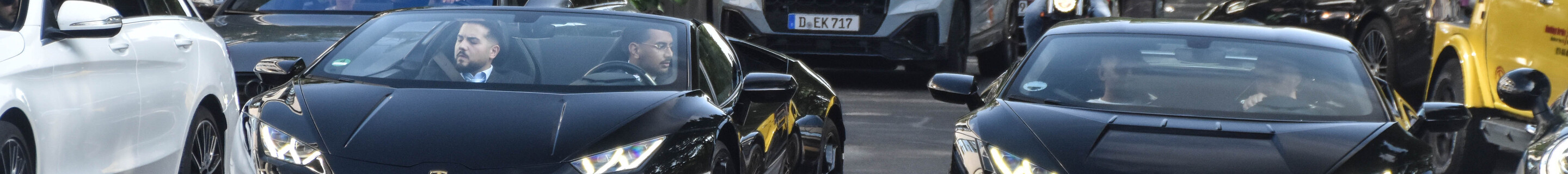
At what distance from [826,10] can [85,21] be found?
7412 mm

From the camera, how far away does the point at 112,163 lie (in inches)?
199

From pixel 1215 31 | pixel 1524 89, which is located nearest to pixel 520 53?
pixel 1215 31

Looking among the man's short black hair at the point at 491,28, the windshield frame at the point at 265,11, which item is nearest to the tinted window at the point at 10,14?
the man's short black hair at the point at 491,28

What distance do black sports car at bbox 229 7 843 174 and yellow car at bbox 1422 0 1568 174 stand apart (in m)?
2.87

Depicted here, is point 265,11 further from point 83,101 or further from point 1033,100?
point 1033,100

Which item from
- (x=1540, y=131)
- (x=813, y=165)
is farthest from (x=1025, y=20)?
(x=1540, y=131)

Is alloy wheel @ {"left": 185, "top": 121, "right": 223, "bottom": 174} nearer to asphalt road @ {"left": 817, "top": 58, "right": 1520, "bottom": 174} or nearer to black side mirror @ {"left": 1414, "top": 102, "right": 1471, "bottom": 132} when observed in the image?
asphalt road @ {"left": 817, "top": 58, "right": 1520, "bottom": 174}

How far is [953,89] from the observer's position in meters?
5.70

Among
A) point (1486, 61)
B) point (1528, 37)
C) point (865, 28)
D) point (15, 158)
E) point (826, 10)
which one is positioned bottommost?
point (865, 28)

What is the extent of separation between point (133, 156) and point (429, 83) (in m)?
0.90

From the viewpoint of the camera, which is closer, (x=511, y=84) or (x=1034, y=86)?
(x=511, y=84)

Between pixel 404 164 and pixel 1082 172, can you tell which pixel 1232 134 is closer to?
pixel 1082 172

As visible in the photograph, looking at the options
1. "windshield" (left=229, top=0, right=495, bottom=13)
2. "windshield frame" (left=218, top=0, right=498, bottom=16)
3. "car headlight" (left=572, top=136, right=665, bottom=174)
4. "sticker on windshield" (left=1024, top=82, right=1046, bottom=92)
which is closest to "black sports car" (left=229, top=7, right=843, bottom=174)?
"car headlight" (left=572, top=136, right=665, bottom=174)

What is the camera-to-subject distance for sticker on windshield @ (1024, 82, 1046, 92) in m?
5.54
